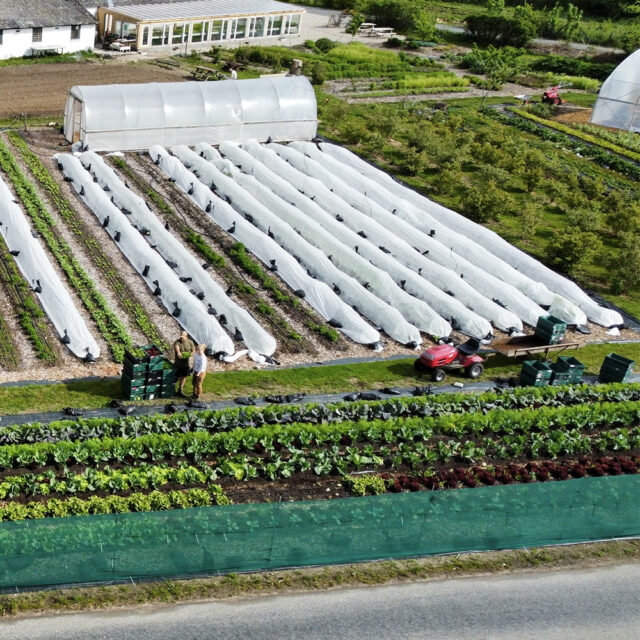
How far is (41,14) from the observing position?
55250 mm

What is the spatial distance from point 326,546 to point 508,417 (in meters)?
7.96

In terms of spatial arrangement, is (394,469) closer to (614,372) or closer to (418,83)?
(614,372)

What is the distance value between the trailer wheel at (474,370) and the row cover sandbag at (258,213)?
10.6ft

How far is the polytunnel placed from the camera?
140ft

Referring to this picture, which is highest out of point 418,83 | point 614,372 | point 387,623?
point 418,83

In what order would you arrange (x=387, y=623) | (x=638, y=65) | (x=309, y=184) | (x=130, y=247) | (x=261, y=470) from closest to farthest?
(x=387, y=623) < (x=261, y=470) < (x=130, y=247) < (x=309, y=184) < (x=638, y=65)

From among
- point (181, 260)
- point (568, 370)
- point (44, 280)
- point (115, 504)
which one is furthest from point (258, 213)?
point (115, 504)

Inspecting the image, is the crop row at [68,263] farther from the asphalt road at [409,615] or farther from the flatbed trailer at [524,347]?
the flatbed trailer at [524,347]

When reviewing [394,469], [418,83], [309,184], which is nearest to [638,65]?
[418,83]

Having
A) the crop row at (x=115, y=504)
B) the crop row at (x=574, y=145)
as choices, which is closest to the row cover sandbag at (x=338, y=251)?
the crop row at (x=115, y=504)

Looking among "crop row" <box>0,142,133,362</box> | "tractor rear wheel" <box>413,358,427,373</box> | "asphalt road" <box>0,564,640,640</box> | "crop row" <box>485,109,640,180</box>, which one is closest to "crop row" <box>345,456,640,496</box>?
"asphalt road" <box>0,564,640,640</box>

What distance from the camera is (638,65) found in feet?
184

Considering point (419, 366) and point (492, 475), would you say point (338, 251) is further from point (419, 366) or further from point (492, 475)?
point (492, 475)

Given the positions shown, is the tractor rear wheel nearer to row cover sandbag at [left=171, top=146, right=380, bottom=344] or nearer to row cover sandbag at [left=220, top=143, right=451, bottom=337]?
row cover sandbag at [left=171, top=146, right=380, bottom=344]
